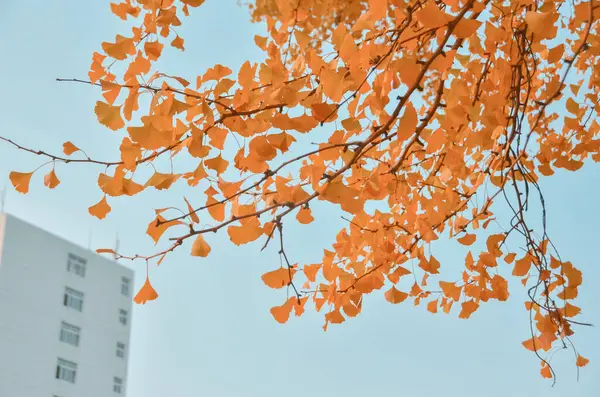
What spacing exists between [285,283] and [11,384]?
16515mm

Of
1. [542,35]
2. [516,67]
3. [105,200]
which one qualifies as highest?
[516,67]

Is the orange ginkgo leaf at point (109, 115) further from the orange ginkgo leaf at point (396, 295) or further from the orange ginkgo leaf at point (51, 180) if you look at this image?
the orange ginkgo leaf at point (396, 295)

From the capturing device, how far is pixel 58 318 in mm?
17516

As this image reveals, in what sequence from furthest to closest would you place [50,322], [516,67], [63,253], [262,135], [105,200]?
[63,253] < [50,322] < [516,67] < [105,200] < [262,135]

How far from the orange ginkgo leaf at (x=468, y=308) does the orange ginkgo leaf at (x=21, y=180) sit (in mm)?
826

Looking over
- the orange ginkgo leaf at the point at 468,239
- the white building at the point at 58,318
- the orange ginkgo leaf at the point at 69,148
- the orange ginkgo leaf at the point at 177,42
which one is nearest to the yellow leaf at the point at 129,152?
the orange ginkgo leaf at the point at 69,148

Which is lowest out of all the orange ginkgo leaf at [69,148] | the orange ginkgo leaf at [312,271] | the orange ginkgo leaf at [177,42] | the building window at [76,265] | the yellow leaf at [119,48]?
the orange ginkgo leaf at [312,271]

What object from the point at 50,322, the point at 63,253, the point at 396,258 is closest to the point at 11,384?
the point at 50,322

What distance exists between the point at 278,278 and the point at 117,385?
62.5 feet

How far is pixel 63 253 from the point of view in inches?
731

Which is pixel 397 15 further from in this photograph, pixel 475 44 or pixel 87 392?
pixel 87 392

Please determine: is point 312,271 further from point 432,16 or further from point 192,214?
point 432,16

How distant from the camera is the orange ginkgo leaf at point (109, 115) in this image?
3.20 ft

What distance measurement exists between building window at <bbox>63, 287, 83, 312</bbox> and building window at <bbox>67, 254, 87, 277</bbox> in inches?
21.8
